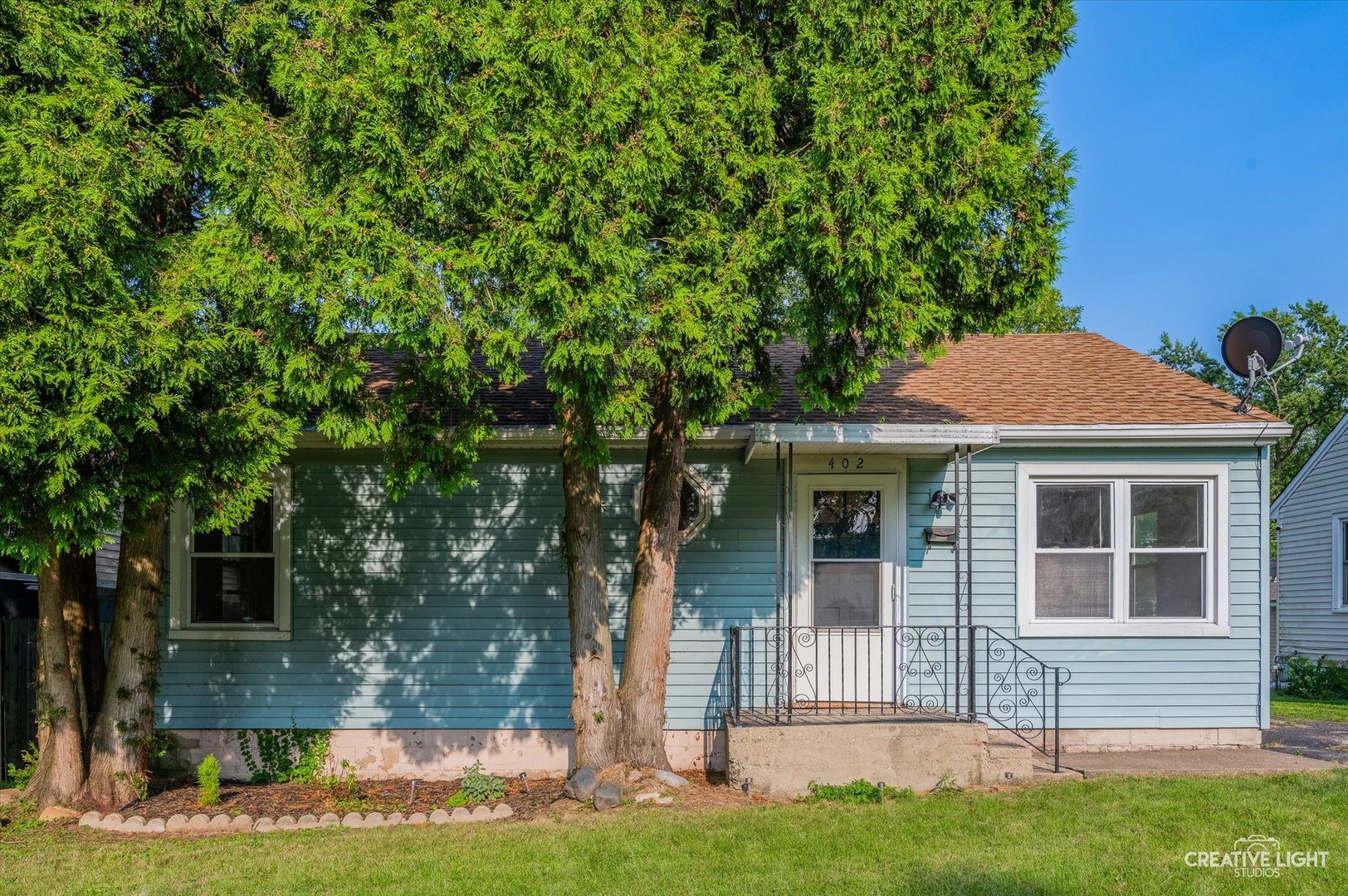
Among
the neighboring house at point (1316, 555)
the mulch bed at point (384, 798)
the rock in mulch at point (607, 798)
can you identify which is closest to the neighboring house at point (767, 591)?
the mulch bed at point (384, 798)

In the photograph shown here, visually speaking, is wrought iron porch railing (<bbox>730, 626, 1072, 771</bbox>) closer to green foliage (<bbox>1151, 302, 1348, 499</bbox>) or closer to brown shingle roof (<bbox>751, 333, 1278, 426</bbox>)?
brown shingle roof (<bbox>751, 333, 1278, 426</bbox>)

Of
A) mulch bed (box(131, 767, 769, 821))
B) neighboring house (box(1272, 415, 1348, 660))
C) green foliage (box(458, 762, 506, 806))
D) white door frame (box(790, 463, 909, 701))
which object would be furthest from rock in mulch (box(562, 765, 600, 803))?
neighboring house (box(1272, 415, 1348, 660))

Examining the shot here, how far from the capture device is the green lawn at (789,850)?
545cm

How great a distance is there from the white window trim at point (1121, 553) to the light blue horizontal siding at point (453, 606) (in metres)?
2.26

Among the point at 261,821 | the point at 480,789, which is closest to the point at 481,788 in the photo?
the point at 480,789

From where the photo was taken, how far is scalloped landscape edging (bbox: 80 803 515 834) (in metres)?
6.96

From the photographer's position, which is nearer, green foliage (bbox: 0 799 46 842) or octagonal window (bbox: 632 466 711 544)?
green foliage (bbox: 0 799 46 842)

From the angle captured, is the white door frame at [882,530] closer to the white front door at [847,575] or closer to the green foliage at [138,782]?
the white front door at [847,575]

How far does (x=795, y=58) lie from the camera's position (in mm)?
6340

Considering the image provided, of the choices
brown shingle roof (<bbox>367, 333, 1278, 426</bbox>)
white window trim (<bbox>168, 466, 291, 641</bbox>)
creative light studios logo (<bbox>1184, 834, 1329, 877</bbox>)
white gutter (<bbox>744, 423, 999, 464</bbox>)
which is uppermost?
brown shingle roof (<bbox>367, 333, 1278, 426</bbox>)

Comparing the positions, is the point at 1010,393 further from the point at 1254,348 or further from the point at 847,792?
the point at 847,792

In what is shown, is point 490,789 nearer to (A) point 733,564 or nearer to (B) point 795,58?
(A) point 733,564

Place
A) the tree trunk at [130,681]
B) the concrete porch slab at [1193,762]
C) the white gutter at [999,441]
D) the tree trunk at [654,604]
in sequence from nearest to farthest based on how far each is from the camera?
the tree trunk at [130,681] → the tree trunk at [654,604] → the concrete porch slab at [1193,762] → the white gutter at [999,441]

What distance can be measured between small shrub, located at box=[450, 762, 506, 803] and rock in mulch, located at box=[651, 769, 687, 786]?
119 centimetres
